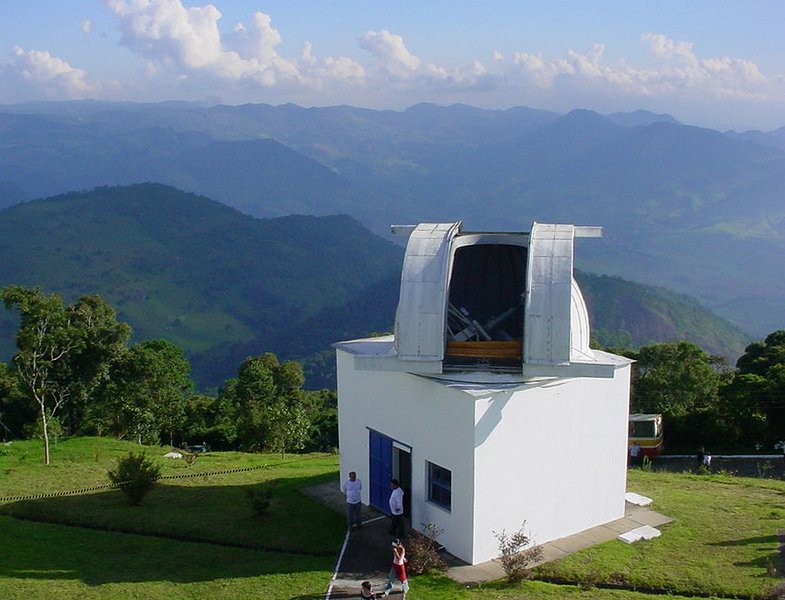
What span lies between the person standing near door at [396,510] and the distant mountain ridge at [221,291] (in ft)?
300

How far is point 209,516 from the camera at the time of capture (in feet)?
59.4

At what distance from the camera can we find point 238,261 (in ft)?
613

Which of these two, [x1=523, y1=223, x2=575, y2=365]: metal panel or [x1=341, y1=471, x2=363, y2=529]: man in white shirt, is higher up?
[x1=523, y1=223, x2=575, y2=365]: metal panel

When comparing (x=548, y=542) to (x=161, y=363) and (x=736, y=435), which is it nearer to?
(x=736, y=435)

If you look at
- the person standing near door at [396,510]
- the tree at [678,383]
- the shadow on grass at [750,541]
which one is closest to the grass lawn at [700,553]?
the shadow on grass at [750,541]

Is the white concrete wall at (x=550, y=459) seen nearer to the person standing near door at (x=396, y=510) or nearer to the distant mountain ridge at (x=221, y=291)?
the person standing near door at (x=396, y=510)

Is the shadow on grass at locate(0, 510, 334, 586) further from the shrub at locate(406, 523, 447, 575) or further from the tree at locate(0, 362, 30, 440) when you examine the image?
the tree at locate(0, 362, 30, 440)

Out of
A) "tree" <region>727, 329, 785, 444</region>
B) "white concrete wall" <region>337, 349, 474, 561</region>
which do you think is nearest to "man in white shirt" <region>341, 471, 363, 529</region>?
"white concrete wall" <region>337, 349, 474, 561</region>

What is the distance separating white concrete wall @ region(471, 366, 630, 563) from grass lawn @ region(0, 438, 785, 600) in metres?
1.09

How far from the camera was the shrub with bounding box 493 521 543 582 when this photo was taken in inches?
551

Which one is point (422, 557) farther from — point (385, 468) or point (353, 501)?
point (385, 468)

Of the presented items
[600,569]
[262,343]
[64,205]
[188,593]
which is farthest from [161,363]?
[64,205]

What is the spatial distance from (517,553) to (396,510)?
277cm

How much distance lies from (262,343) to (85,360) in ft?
336
